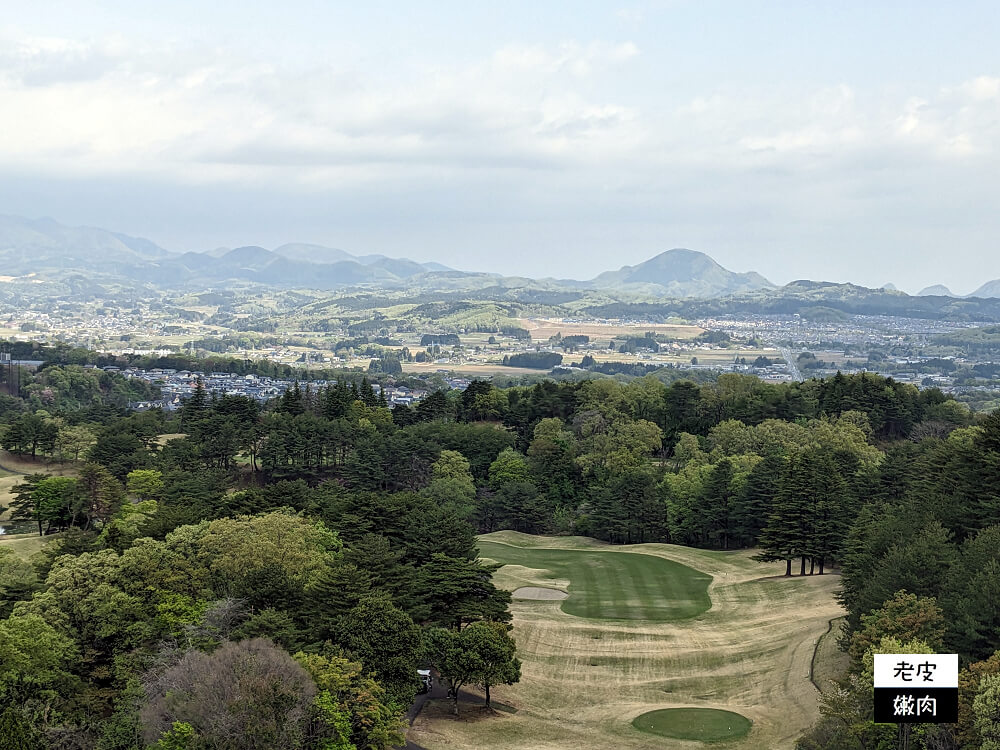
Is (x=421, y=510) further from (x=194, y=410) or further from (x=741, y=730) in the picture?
(x=194, y=410)

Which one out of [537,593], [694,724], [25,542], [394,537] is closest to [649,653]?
[694,724]

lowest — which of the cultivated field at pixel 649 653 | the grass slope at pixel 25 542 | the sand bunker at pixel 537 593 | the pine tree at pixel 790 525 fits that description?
the sand bunker at pixel 537 593

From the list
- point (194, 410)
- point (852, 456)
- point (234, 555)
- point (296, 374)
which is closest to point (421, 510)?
point (234, 555)

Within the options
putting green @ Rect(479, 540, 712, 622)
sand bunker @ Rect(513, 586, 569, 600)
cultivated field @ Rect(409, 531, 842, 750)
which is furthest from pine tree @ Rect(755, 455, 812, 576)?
sand bunker @ Rect(513, 586, 569, 600)

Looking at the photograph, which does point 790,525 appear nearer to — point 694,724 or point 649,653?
point 649,653

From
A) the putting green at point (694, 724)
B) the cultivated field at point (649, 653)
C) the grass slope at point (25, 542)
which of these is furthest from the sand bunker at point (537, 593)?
the grass slope at point (25, 542)

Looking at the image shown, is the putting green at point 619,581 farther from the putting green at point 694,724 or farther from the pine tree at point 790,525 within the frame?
the putting green at point 694,724

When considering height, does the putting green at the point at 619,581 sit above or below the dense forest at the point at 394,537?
below
